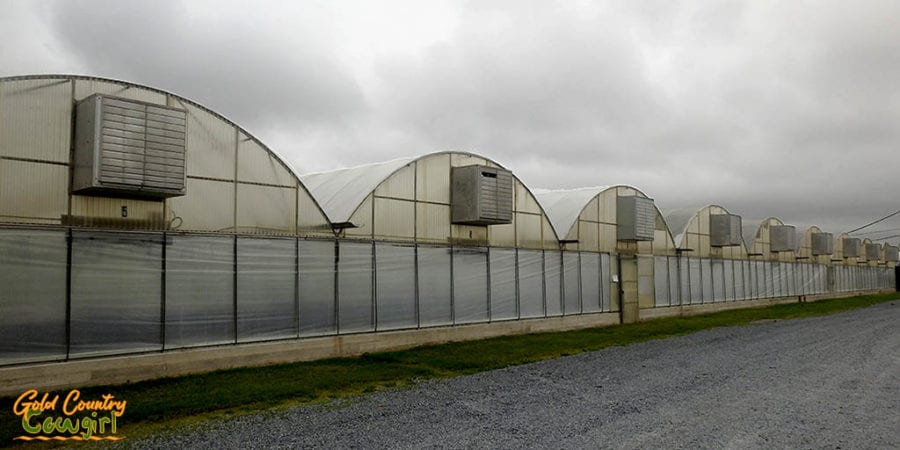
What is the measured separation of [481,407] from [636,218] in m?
20.5

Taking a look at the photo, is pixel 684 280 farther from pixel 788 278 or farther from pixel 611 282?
pixel 788 278

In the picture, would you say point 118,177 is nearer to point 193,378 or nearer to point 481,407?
point 193,378

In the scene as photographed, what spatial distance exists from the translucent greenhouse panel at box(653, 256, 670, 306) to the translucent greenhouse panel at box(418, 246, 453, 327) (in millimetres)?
15508

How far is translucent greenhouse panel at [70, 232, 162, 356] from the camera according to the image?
1326cm

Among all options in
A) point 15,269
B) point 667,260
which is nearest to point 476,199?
point 15,269

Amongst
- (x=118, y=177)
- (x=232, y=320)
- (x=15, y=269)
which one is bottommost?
(x=232, y=320)

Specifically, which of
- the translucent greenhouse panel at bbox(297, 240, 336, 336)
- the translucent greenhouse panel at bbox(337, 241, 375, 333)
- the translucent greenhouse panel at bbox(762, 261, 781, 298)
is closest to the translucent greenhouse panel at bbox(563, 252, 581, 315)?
the translucent greenhouse panel at bbox(337, 241, 375, 333)

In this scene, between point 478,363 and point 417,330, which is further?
point 417,330

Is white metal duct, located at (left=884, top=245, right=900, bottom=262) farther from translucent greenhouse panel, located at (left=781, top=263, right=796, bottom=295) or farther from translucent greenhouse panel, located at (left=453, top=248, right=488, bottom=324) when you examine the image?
translucent greenhouse panel, located at (left=453, top=248, right=488, bottom=324)

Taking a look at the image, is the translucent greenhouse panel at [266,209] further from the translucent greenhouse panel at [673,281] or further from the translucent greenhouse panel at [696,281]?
the translucent greenhouse panel at [696,281]

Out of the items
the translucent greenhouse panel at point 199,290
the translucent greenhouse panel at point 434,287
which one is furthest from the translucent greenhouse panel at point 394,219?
the translucent greenhouse panel at point 199,290

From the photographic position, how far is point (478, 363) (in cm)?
1747

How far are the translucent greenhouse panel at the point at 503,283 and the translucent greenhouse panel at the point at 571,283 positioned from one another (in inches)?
142

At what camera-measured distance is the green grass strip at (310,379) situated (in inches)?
456
